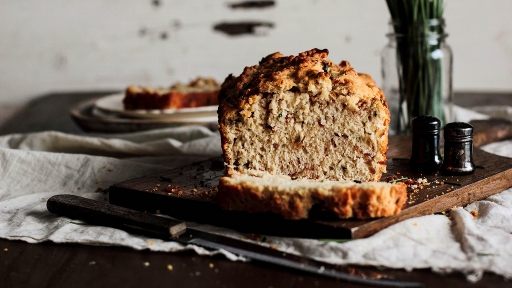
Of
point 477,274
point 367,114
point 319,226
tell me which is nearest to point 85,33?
point 367,114

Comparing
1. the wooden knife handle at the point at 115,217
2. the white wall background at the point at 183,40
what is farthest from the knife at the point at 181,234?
the white wall background at the point at 183,40

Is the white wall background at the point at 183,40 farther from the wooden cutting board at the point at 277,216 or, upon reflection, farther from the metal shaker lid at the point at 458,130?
the metal shaker lid at the point at 458,130

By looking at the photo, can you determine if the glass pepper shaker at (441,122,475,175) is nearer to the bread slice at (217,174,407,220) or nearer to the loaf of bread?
the bread slice at (217,174,407,220)

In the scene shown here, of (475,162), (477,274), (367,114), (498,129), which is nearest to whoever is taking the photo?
(477,274)

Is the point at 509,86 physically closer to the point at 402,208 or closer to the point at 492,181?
the point at 492,181

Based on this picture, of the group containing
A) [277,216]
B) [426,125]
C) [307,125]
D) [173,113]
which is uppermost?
[307,125]

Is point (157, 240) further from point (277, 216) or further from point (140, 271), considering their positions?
point (277, 216)

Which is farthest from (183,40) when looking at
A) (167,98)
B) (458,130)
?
(458,130)
